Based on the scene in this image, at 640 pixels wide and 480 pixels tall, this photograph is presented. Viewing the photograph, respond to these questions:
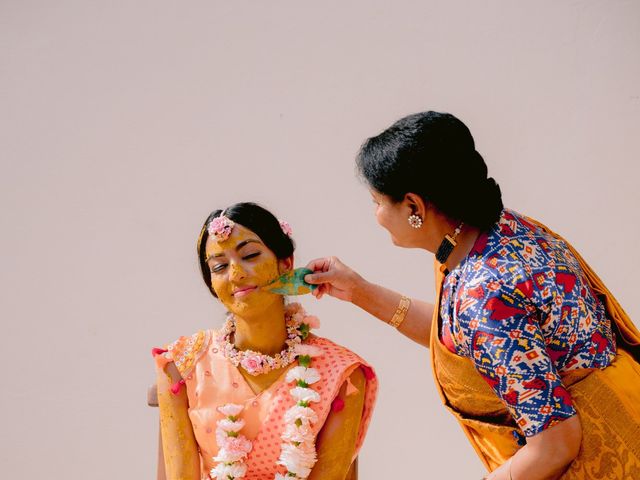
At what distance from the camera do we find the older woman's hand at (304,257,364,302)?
239cm

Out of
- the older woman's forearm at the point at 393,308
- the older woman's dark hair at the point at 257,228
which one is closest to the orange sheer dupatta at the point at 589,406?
the older woman's forearm at the point at 393,308

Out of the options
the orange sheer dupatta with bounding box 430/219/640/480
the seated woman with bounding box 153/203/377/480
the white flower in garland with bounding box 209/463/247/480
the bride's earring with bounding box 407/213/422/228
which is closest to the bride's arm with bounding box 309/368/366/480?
the seated woman with bounding box 153/203/377/480

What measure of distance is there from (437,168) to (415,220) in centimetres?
15

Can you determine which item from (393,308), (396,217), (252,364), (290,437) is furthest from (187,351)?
(396,217)

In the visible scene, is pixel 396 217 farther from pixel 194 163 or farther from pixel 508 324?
pixel 194 163

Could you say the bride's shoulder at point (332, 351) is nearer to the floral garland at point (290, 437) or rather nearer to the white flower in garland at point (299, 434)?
the floral garland at point (290, 437)

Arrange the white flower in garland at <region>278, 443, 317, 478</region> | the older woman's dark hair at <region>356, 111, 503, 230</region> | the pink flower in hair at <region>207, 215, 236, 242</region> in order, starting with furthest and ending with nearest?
1. the pink flower in hair at <region>207, 215, 236, 242</region>
2. the white flower in garland at <region>278, 443, 317, 478</region>
3. the older woman's dark hair at <region>356, 111, 503, 230</region>

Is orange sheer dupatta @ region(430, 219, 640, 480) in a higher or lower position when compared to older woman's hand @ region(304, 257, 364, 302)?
lower

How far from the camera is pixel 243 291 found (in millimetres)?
2305

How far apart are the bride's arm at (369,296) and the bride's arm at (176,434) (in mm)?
535

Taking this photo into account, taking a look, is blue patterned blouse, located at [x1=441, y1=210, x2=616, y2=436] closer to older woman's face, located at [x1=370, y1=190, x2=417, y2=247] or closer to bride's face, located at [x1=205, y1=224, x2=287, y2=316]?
older woman's face, located at [x1=370, y1=190, x2=417, y2=247]

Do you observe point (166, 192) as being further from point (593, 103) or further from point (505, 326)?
point (505, 326)

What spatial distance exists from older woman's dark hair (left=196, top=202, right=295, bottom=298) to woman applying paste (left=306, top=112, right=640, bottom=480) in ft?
1.93

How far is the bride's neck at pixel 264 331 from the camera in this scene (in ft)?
7.86
